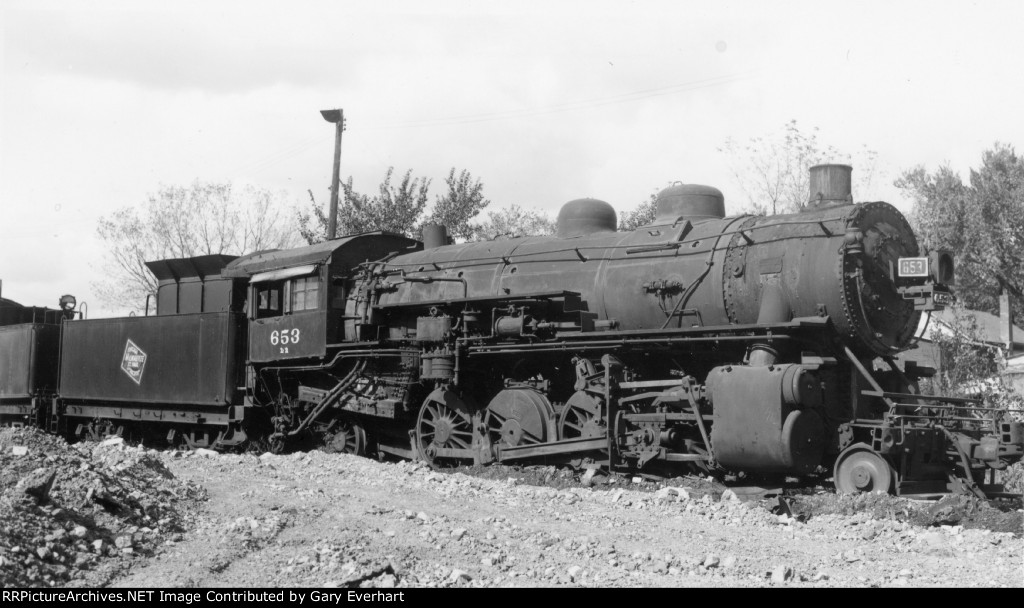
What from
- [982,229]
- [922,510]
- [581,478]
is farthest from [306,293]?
[982,229]

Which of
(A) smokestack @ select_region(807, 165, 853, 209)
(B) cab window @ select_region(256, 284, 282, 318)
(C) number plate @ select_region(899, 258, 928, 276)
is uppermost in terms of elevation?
(A) smokestack @ select_region(807, 165, 853, 209)

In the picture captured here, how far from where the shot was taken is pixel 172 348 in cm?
1444

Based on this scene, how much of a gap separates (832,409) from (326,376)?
7.07m

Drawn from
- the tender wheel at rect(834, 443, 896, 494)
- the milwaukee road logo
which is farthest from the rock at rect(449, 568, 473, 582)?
the milwaukee road logo

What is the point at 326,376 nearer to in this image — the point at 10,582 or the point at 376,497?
the point at 376,497

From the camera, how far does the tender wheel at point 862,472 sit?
26.7ft

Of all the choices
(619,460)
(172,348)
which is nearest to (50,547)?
(619,460)

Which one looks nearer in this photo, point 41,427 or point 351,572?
point 351,572

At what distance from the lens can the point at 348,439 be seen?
499 inches

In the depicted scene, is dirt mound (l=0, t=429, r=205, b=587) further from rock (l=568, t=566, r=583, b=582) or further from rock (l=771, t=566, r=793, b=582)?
rock (l=771, t=566, r=793, b=582)

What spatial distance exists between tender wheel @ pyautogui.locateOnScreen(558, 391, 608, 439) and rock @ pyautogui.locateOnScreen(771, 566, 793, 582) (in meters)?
4.08

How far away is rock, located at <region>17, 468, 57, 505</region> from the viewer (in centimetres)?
588

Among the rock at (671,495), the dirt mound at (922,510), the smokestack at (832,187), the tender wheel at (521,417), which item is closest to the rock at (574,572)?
the rock at (671,495)

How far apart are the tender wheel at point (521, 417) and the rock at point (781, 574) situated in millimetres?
4697
